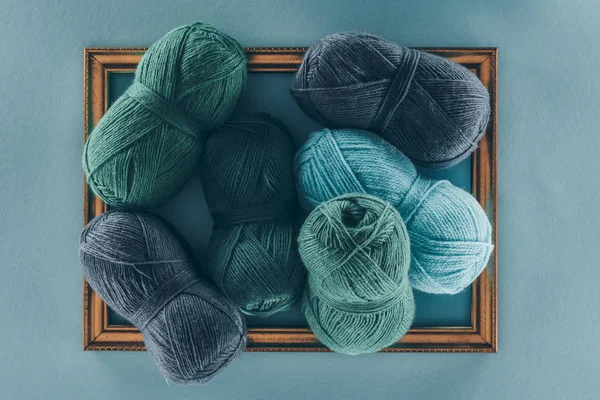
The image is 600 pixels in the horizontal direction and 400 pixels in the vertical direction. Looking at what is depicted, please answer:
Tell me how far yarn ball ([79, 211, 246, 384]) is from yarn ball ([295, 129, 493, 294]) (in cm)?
18

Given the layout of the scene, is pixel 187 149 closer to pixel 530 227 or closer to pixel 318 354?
pixel 318 354

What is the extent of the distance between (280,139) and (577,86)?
0.43 meters

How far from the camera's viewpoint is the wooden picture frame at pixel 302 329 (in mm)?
701

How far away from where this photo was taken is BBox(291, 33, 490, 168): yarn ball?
0.58 m

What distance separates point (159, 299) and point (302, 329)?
0.68ft

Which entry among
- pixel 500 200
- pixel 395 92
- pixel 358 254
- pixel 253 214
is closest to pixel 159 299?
pixel 253 214

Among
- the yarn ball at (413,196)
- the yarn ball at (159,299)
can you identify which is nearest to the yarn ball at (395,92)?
the yarn ball at (413,196)

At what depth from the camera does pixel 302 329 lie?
71 cm

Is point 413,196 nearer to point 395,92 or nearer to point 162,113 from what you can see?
point 395,92

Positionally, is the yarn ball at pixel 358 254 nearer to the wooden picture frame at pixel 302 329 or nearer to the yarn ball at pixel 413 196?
the yarn ball at pixel 413 196

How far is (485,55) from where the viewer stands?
703 millimetres

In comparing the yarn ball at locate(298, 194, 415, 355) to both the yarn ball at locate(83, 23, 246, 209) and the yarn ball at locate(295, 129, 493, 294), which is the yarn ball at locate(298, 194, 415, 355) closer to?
the yarn ball at locate(295, 129, 493, 294)

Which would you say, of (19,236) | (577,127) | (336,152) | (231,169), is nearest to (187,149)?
(231,169)

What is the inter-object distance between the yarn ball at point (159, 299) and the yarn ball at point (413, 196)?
18 centimetres
